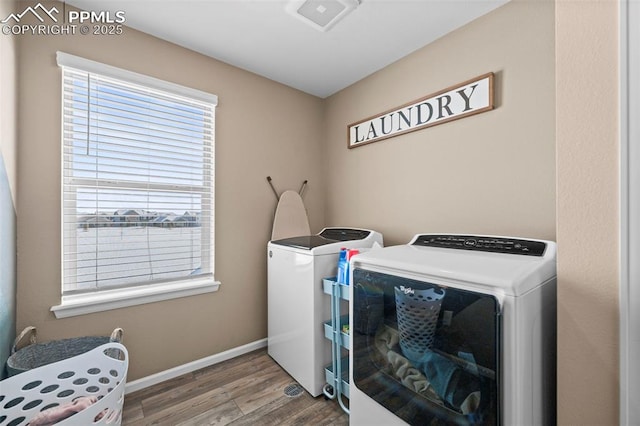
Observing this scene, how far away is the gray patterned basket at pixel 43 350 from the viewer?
1.33m

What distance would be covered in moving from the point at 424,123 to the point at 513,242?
1.05m

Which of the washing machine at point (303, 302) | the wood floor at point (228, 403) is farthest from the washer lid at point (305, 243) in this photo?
the wood floor at point (228, 403)

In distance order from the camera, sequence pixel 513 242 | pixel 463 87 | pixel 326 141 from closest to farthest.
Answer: pixel 513 242
pixel 463 87
pixel 326 141

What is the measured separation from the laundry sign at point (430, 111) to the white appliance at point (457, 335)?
0.88 m

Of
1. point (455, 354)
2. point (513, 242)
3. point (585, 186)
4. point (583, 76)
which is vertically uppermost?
point (583, 76)

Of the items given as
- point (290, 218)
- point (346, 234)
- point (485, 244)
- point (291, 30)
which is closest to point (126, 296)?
point (290, 218)

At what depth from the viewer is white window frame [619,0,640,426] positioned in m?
0.75

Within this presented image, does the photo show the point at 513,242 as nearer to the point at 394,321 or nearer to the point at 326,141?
the point at 394,321

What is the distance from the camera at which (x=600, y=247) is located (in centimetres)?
82

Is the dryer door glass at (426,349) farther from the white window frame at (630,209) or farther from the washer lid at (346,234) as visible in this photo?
the washer lid at (346,234)

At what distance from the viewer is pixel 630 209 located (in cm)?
76

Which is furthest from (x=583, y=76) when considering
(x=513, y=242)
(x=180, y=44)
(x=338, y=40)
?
(x=180, y=44)

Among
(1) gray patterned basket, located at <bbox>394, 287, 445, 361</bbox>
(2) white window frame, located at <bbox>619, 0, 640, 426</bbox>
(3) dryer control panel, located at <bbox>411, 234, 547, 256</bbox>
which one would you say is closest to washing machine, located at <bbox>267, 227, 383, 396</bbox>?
(3) dryer control panel, located at <bbox>411, 234, 547, 256</bbox>

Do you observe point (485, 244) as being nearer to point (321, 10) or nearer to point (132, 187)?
point (321, 10)
